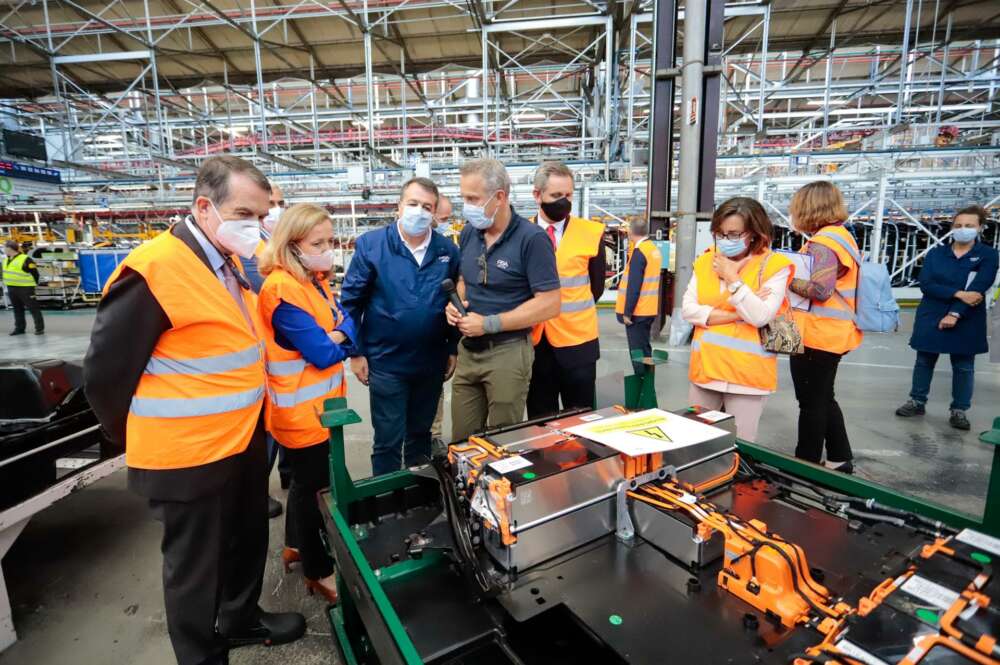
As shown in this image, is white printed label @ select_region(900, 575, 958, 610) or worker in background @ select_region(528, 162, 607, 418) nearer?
white printed label @ select_region(900, 575, 958, 610)

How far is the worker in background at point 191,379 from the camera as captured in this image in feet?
4.17

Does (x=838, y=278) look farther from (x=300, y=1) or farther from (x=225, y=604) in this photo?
(x=300, y=1)

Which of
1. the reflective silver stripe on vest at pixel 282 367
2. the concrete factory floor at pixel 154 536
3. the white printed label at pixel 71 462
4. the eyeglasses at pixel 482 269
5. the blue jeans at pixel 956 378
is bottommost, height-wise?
the concrete factory floor at pixel 154 536

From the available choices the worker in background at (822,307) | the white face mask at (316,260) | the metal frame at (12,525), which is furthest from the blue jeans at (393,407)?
the worker in background at (822,307)

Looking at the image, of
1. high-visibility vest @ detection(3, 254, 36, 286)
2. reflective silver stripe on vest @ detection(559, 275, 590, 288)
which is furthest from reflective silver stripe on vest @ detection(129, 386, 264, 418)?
high-visibility vest @ detection(3, 254, 36, 286)

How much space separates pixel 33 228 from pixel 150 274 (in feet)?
61.8

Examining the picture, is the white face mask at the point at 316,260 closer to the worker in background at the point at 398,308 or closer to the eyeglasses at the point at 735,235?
the worker in background at the point at 398,308

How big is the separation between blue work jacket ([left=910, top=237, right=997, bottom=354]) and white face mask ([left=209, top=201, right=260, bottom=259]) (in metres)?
4.71

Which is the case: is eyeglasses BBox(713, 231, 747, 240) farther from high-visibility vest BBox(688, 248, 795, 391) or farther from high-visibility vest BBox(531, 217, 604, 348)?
high-visibility vest BBox(531, 217, 604, 348)

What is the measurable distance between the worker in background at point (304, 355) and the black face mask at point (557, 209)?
117 cm

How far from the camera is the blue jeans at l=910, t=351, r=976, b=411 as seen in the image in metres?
3.79

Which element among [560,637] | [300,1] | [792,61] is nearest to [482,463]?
[560,637]

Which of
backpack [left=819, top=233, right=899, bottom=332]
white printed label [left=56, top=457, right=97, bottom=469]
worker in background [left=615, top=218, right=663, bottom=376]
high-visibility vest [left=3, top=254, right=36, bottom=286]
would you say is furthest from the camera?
high-visibility vest [left=3, top=254, right=36, bottom=286]

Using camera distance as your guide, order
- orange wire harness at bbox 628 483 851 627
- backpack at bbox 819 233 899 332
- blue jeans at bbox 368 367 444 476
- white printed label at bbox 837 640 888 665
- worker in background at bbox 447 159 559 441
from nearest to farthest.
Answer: white printed label at bbox 837 640 888 665
orange wire harness at bbox 628 483 851 627
worker in background at bbox 447 159 559 441
blue jeans at bbox 368 367 444 476
backpack at bbox 819 233 899 332
